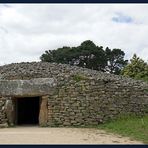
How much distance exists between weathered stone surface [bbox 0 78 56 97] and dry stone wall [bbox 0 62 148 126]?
0.24 metres

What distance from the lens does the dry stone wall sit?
15.9m

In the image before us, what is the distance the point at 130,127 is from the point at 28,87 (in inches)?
181

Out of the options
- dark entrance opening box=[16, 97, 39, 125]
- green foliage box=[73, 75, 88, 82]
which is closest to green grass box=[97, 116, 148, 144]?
green foliage box=[73, 75, 88, 82]

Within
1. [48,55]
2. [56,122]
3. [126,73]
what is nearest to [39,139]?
[56,122]

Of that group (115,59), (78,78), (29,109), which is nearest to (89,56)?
(115,59)

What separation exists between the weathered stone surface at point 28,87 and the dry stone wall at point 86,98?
0.79 ft

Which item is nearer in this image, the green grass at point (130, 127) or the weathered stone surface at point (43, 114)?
the green grass at point (130, 127)

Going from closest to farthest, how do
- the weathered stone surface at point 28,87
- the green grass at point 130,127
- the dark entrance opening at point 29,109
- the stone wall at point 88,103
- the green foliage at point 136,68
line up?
the green grass at point 130,127 → the stone wall at point 88,103 → the weathered stone surface at point 28,87 → the dark entrance opening at point 29,109 → the green foliage at point 136,68

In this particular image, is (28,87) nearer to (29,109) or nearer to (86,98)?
(86,98)

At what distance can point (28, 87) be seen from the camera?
16250mm

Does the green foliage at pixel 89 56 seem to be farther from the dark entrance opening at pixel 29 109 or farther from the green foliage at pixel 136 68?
the dark entrance opening at pixel 29 109

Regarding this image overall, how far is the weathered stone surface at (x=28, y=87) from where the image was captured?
1616 centimetres

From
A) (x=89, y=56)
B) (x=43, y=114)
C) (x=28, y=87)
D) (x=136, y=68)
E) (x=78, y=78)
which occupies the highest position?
(x=89, y=56)

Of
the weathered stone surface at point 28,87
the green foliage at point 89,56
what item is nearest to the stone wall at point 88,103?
the weathered stone surface at point 28,87
